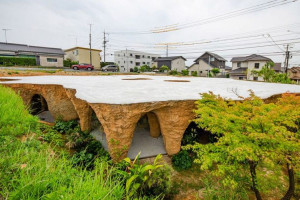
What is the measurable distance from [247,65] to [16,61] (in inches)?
1996

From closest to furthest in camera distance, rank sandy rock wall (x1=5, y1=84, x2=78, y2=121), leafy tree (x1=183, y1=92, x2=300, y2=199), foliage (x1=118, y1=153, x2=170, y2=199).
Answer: leafy tree (x1=183, y1=92, x2=300, y2=199) → foliage (x1=118, y1=153, x2=170, y2=199) → sandy rock wall (x1=5, y1=84, x2=78, y2=121)

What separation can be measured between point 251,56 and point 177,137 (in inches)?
1619

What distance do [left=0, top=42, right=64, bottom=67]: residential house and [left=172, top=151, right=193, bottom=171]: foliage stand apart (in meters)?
37.2

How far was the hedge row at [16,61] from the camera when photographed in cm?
2822

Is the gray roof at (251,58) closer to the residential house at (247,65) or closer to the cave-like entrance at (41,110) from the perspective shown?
the residential house at (247,65)

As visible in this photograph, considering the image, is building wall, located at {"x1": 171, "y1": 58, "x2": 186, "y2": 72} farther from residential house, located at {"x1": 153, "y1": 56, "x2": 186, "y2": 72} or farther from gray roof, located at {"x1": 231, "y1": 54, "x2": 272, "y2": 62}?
gray roof, located at {"x1": 231, "y1": 54, "x2": 272, "y2": 62}

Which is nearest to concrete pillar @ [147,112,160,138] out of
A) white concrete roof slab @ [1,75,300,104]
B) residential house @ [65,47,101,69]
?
white concrete roof slab @ [1,75,300,104]

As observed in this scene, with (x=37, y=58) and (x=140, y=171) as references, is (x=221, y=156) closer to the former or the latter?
(x=140, y=171)

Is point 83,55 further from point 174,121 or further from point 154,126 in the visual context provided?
point 174,121

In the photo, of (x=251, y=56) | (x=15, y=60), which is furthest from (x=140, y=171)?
(x=251, y=56)

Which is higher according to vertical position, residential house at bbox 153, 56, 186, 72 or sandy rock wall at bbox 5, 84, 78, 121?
residential house at bbox 153, 56, 186, 72

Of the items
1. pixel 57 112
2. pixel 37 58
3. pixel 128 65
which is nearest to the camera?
pixel 57 112

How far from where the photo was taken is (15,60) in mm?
29344

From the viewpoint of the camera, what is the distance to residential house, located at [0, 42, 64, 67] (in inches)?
1286
